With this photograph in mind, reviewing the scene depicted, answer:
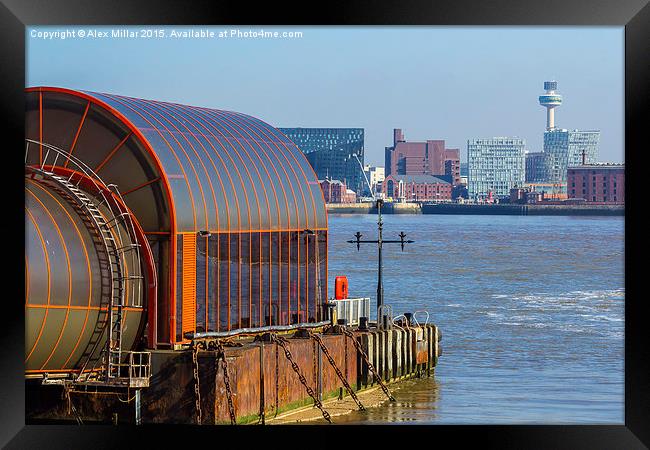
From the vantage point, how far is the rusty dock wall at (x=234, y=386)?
35.8m

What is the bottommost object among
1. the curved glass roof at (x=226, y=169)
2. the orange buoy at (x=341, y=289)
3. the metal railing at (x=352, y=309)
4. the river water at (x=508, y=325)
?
the river water at (x=508, y=325)

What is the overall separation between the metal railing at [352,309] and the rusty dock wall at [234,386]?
10.6 feet

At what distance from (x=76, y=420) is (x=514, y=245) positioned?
145 metres

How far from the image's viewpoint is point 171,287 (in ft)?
122

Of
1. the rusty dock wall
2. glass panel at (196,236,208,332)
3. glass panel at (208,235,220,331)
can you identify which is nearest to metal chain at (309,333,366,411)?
the rusty dock wall

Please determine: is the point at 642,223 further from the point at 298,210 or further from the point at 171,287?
the point at 298,210

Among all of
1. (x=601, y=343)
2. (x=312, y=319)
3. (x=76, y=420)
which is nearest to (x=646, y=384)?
(x=76, y=420)

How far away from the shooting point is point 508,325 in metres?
87.1

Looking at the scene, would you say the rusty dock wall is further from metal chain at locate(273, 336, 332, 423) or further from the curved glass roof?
the curved glass roof

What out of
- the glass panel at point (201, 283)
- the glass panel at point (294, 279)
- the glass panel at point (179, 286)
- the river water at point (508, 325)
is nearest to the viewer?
the glass panel at point (179, 286)

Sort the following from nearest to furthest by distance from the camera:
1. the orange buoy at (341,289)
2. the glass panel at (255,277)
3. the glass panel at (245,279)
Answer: the glass panel at (245,279) < the glass panel at (255,277) < the orange buoy at (341,289)

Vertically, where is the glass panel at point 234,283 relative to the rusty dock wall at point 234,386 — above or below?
above
